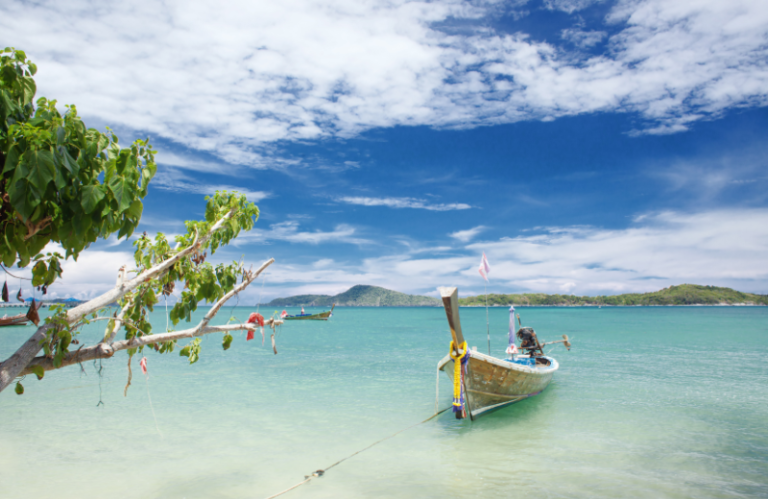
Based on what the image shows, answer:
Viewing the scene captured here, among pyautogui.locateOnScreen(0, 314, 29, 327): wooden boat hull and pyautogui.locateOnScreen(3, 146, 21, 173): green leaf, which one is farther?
pyautogui.locateOnScreen(0, 314, 29, 327): wooden boat hull

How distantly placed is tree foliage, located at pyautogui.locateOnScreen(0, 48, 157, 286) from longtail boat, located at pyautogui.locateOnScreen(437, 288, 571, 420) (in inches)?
309

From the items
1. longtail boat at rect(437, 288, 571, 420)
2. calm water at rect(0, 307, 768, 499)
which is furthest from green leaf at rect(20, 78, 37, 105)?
longtail boat at rect(437, 288, 571, 420)

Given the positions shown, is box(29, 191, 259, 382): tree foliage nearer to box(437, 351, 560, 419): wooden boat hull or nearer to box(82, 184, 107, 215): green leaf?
box(82, 184, 107, 215): green leaf

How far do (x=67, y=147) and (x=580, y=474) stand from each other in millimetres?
10468

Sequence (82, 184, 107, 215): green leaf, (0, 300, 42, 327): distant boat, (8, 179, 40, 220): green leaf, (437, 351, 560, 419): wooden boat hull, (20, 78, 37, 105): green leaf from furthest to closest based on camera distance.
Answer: (437, 351, 560, 419): wooden boat hull → (0, 300, 42, 327): distant boat → (20, 78, 37, 105): green leaf → (82, 184, 107, 215): green leaf → (8, 179, 40, 220): green leaf

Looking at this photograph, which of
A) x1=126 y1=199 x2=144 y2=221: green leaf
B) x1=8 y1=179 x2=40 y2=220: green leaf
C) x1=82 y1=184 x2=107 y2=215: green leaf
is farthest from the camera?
x1=126 y1=199 x2=144 y2=221: green leaf

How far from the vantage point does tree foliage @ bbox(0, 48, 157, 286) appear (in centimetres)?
262

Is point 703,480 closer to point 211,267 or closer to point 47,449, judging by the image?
point 211,267

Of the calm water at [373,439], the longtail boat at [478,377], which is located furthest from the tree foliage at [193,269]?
the longtail boat at [478,377]

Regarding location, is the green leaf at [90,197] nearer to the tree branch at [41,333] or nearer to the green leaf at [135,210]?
the green leaf at [135,210]

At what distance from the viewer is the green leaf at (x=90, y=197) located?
9.30 ft

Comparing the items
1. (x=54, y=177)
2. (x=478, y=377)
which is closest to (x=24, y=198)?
(x=54, y=177)

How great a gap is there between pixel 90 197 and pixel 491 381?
1198 cm

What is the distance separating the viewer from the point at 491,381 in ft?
42.0
